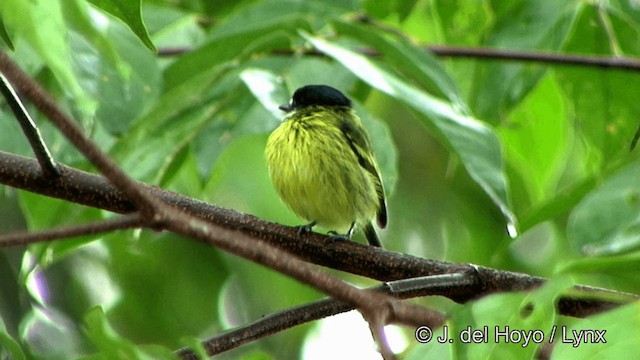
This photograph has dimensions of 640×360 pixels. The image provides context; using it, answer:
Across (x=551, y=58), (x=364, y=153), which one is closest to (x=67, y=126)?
(x=551, y=58)

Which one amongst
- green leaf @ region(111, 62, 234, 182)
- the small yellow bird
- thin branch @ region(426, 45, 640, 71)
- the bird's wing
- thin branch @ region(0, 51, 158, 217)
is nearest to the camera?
thin branch @ region(0, 51, 158, 217)

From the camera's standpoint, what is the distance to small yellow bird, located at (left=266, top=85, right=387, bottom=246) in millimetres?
4055

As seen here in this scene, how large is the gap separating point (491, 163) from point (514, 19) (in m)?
0.92

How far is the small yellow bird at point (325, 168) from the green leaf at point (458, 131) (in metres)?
1.20

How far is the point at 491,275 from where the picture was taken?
229cm

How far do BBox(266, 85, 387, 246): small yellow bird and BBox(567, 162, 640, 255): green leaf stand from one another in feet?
4.23

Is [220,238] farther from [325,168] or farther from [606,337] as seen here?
[325,168]

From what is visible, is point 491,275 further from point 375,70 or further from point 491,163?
point 375,70

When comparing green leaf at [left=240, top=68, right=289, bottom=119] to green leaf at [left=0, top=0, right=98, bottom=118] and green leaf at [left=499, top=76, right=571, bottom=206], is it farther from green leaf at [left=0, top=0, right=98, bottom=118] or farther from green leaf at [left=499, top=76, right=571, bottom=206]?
green leaf at [left=0, top=0, right=98, bottom=118]

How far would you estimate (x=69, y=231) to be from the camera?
51.4 inches

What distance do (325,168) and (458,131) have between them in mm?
1460

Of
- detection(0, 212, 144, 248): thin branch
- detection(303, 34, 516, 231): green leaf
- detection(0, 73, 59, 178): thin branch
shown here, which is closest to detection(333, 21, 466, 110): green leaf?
detection(303, 34, 516, 231): green leaf

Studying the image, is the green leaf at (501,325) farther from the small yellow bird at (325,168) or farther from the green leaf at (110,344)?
the small yellow bird at (325,168)

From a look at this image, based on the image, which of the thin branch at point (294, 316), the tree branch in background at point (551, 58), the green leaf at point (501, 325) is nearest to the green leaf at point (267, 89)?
the tree branch in background at point (551, 58)
